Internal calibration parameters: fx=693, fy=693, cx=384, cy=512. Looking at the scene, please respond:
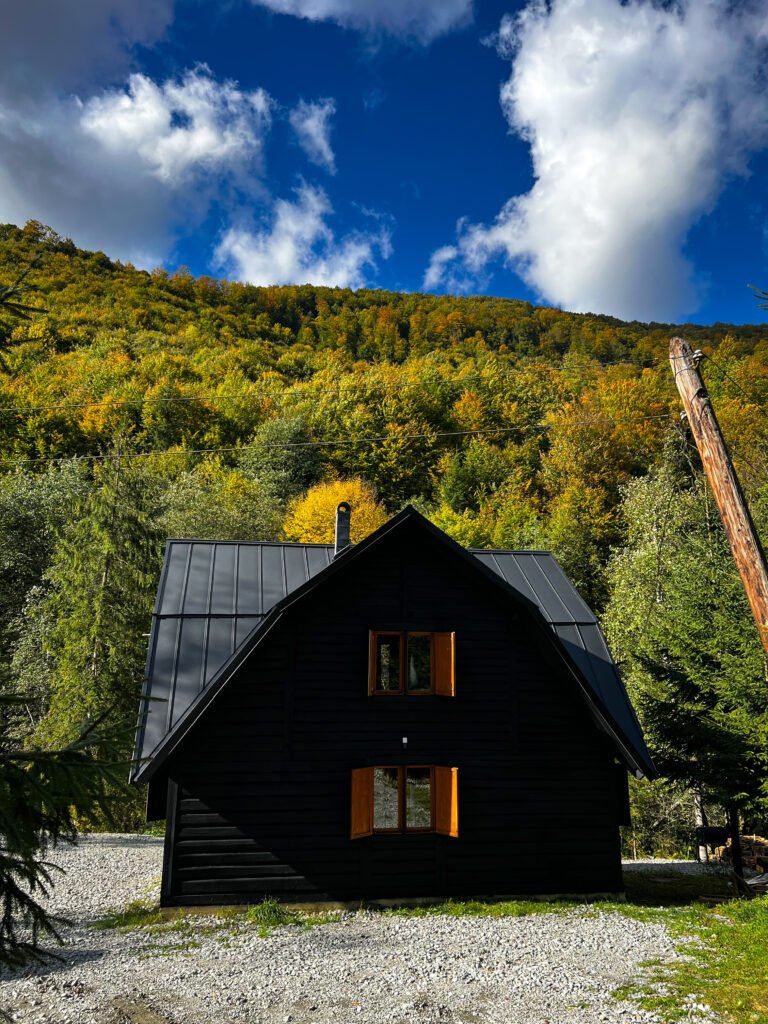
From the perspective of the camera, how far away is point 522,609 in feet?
42.4

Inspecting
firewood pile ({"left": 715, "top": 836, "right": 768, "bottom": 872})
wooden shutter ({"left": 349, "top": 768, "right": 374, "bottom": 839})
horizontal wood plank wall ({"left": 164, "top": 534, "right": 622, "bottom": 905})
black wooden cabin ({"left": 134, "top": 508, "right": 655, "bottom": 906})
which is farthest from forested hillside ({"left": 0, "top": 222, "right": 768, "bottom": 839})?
wooden shutter ({"left": 349, "top": 768, "right": 374, "bottom": 839})

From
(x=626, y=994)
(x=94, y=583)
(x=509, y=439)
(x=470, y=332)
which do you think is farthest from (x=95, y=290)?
(x=626, y=994)

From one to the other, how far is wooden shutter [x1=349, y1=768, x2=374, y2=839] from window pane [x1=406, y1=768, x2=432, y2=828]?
11.2 feet

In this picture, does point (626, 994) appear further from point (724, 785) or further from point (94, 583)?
point (94, 583)

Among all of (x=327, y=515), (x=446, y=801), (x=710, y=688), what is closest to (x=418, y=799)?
(x=446, y=801)

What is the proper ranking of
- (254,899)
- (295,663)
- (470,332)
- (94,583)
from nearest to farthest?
(254,899)
(295,663)
(94,583)
(470,332)

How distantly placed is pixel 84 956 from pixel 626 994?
703 centimetres

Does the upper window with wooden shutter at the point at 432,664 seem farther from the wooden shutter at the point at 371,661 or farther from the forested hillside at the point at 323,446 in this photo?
the forested hillside at the point at 323,446

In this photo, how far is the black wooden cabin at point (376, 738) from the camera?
11586mm

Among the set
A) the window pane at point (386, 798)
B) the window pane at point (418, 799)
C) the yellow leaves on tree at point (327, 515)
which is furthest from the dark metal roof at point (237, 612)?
the yellow leaves on tree at point (327, 515)

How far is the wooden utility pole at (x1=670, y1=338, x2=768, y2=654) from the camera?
857cm

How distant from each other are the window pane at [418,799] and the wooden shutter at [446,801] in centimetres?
292

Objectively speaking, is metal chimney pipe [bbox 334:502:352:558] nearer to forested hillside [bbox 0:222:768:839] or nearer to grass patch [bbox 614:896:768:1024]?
forested hillside [bbox 0:222:768:839]

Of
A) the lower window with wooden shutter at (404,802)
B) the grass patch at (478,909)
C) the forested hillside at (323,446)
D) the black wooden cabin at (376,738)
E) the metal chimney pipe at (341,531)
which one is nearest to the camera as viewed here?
the grass patch at (478,909)
